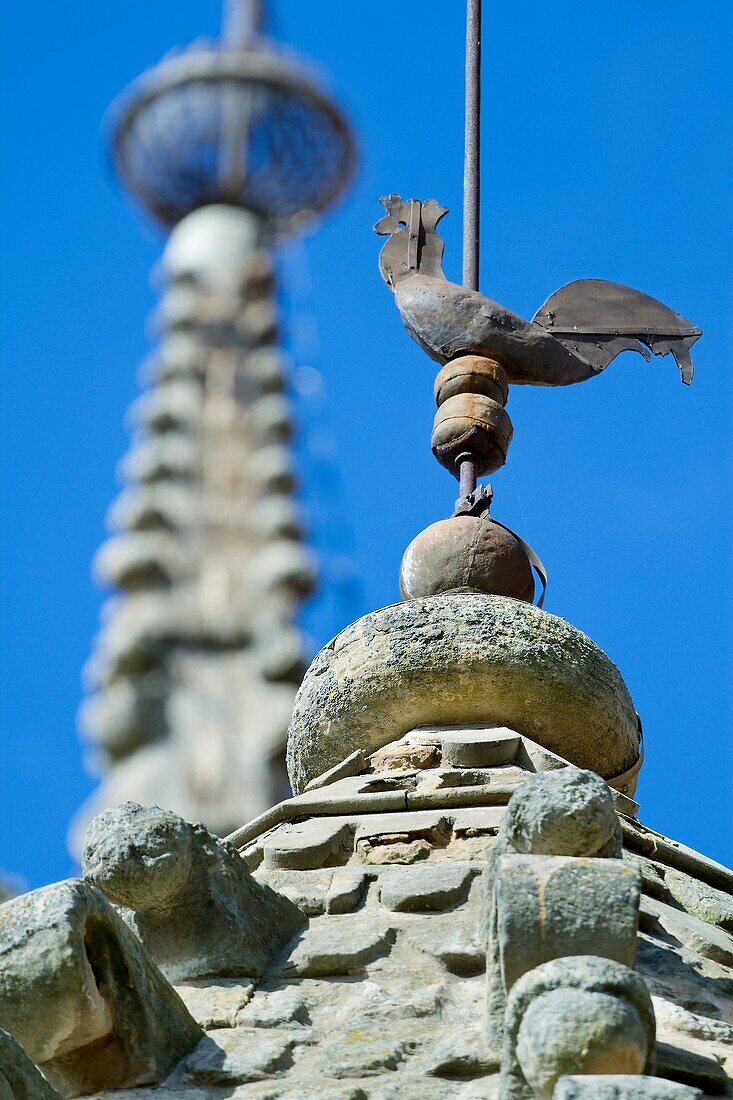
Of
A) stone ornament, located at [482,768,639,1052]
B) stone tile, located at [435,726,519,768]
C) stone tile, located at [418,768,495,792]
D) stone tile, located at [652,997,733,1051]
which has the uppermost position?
stone tile, located at [435,726,519,768]

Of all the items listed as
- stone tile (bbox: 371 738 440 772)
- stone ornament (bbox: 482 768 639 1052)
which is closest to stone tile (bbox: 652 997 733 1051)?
Result: stone ornament (bbox: 482 768 639 1052)

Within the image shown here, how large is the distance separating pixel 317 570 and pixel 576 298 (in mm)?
17216

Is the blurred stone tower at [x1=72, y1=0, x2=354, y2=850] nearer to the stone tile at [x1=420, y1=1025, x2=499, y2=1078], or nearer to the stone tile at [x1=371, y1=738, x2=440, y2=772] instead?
the stone tile at [x1=371, y1=738, x2=440, y2=772]

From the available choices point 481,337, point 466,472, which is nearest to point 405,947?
point 466,472

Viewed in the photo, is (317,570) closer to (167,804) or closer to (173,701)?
(173,701)

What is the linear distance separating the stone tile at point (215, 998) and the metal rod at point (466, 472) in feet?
10.3

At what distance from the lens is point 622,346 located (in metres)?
8.22

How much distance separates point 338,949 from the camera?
190 inches

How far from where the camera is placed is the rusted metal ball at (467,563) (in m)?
7.10

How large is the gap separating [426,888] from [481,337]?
3.16 m

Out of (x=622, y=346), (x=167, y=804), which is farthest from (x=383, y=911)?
(x=167, y=804)

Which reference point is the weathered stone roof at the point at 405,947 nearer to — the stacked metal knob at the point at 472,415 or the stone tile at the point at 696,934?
the stone tile at the point at 696,934

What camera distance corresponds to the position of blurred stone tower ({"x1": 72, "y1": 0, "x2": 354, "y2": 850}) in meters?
22.9

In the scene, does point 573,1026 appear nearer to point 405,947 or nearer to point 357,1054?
point 357,1054
